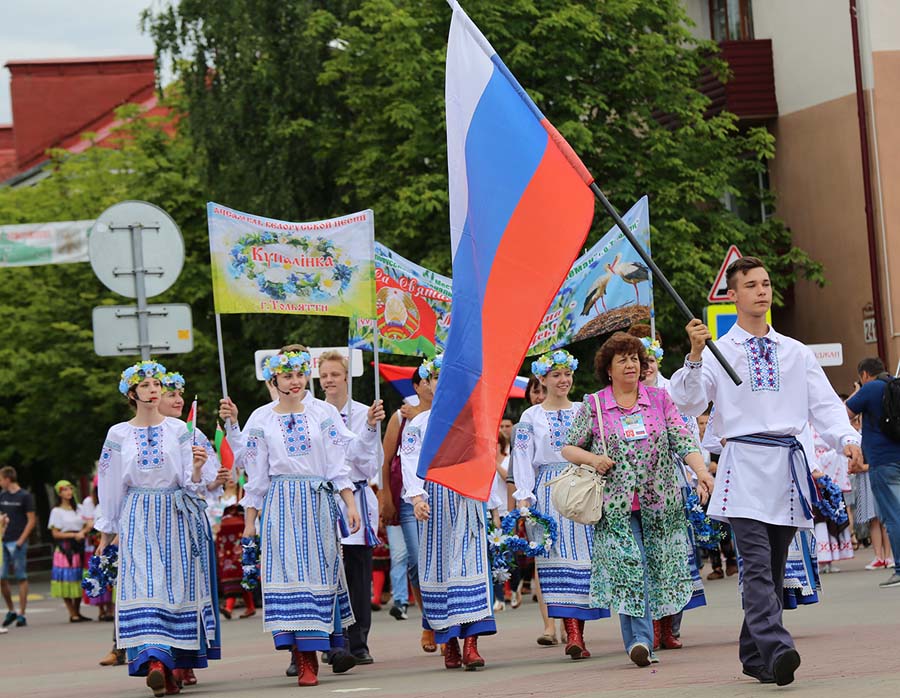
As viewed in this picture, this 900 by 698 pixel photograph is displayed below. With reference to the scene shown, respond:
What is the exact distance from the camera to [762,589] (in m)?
9.08

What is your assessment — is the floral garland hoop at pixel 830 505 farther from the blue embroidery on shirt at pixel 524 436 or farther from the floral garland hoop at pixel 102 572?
the floral garland hoop at pixel 102 572

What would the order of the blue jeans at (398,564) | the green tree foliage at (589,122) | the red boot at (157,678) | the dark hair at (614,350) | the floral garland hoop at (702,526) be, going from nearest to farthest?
the dark hair at (614,350) → the red boot at (157,678) → the floral garland hoop at (702,526) → the blue jeans at (398,564) → the green tree foliage at (589,122)

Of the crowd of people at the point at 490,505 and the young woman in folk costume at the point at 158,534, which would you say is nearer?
the crowd of people at the point at 490,505

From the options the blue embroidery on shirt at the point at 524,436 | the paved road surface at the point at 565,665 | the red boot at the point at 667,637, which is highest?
the blue embroidery on shirt at the point at 524,436

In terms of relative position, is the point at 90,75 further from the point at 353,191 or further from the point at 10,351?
the point at 353,191

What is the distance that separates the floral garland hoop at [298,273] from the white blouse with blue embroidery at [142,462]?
5.09 feet

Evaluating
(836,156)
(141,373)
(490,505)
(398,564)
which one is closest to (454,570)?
(490,505)

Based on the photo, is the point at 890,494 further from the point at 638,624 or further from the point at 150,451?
the point at 150,451

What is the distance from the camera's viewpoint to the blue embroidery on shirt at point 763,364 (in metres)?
9.41

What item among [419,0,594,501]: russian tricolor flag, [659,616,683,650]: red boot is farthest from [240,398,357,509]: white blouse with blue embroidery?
[419,0,594,501]: russian tricolor flag

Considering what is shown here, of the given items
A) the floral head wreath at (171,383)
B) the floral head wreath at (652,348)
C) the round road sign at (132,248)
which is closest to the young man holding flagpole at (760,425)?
the floral head wreath at (652,348)

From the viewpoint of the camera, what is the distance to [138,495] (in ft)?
39.9

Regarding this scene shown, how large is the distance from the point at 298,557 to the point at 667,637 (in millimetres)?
2507

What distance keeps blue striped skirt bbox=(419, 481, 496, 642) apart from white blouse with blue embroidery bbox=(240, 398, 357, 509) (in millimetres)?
684
